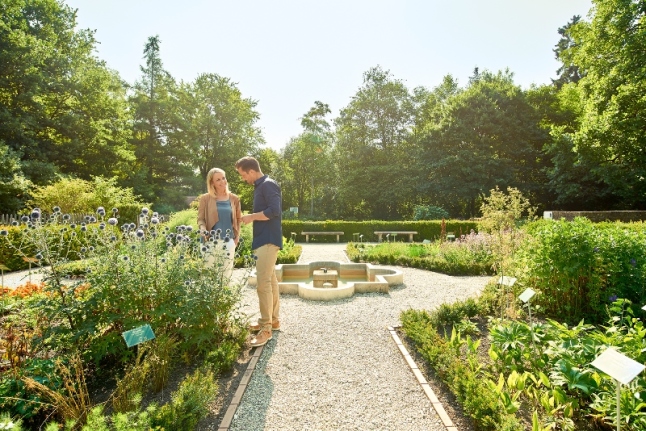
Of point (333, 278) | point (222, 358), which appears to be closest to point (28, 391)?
point (222, 358)

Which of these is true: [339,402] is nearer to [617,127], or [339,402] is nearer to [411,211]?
→ [617,127]

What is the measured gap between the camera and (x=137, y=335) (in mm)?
2410

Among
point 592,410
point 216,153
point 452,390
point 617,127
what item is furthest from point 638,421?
point 216,153

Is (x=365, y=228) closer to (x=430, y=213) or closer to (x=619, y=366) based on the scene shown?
(x=430, y=213)

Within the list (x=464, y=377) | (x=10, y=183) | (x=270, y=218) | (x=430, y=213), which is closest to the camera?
(x=464, y=377)

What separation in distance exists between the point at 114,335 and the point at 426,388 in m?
2.58

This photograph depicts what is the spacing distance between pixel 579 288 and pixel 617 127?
45.3 ft

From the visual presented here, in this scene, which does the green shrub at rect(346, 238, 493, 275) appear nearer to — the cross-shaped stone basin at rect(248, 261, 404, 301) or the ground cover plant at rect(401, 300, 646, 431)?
the cross-shaped stone basin at rect(248, 261, 404, 301)

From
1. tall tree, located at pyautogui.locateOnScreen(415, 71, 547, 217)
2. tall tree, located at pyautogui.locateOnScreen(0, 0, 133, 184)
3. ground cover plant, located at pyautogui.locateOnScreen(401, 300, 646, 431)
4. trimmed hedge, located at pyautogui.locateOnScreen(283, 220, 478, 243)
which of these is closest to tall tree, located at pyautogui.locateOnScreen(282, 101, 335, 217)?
tall tree, located at pyautogui.locateOnScreen(415, 71, 547, 217)

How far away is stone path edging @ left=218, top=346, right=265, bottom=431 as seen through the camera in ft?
8.05

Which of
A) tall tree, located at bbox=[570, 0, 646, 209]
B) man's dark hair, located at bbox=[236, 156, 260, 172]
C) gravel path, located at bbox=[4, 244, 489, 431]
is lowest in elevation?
gravel path, located at bbox=[4, 244, 489, 431]

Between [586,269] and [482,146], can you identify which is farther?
[482,146]

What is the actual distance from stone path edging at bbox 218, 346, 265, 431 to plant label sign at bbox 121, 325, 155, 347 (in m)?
0.78

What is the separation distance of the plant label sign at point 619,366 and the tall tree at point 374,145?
2606 centimetres
